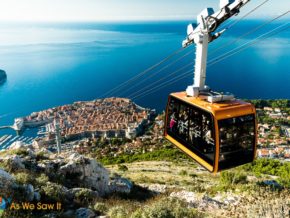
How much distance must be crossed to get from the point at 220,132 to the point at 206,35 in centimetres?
259

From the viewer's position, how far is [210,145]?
21.0 ft

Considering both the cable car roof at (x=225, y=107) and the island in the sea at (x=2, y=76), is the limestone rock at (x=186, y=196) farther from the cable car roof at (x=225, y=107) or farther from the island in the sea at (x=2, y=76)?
the island in the sea at (x=2, y=76)

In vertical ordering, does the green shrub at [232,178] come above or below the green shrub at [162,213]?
below

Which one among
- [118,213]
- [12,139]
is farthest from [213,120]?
[12,139]

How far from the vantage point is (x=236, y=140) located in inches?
254

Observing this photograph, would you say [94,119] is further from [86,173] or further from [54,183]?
[54,183]

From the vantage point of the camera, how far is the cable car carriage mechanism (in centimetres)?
620

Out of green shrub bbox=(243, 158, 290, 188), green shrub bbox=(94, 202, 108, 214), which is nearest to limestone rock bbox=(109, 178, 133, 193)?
green shrub bbox=(94, 202, 108, 214)

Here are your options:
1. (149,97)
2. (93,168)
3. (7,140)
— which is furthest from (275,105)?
(93,168)

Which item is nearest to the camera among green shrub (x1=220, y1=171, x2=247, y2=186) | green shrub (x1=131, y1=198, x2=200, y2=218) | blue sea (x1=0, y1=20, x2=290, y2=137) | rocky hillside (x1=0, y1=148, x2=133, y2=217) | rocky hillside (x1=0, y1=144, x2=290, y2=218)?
green shrub (x1=131, y1=198, x2=200, y2=218)

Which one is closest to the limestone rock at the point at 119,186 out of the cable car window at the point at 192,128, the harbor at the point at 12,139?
the cable car window at the point at 192,128

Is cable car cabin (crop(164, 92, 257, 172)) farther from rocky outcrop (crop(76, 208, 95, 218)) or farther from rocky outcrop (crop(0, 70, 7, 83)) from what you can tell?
rocky outcrop (crop(0, 70, 7, 83))

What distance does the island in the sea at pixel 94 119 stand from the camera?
167 ft

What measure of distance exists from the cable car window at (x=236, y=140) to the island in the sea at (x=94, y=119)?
41.5 m
